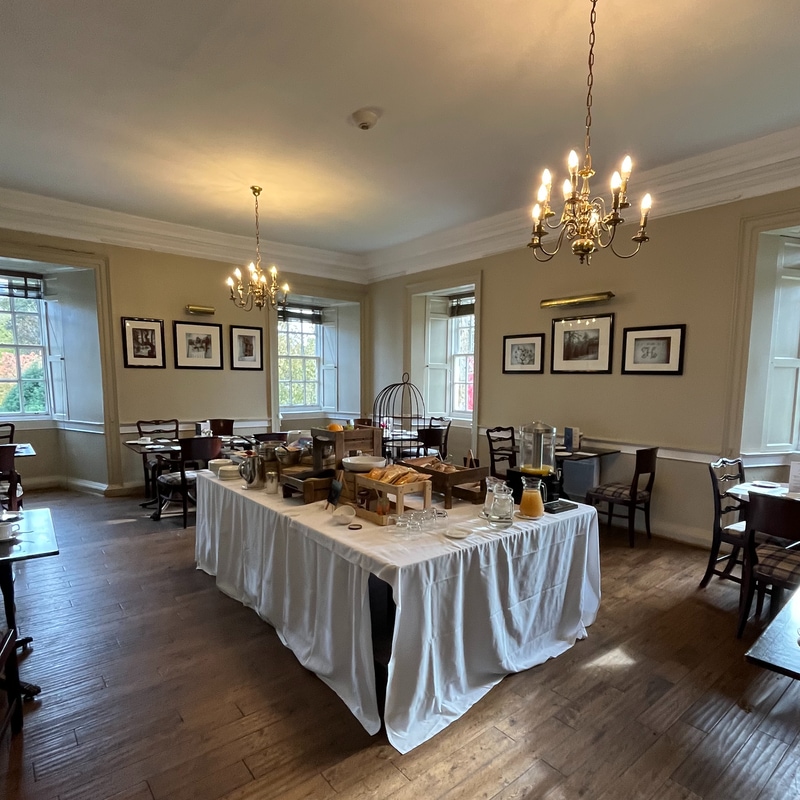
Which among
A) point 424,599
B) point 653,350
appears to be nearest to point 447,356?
point 653,350

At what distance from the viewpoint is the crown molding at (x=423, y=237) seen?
353 centimetres

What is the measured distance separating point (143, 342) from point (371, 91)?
4.12m

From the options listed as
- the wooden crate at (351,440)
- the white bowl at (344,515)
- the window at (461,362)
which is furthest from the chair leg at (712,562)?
the window at (461,362)

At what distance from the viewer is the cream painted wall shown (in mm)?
3779

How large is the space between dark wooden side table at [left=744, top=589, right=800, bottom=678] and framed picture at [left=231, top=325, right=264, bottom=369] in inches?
237

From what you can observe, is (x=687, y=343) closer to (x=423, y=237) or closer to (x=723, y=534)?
(x=723, y=534)

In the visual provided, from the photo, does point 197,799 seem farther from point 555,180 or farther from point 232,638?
point 555,180

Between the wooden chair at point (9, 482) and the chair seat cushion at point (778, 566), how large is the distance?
491 cm

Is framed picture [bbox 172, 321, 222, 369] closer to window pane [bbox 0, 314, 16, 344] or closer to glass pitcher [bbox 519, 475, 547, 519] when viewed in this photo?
window pane [bbox 0, 314, 16, 344]

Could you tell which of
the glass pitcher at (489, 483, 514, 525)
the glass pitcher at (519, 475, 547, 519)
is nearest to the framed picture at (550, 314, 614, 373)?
the glass pitcher at (519, 475, 547, 519)

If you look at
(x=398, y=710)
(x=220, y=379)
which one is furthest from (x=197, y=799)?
(x=220, y=379)

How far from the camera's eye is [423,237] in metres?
6.14

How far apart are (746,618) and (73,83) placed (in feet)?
16.5

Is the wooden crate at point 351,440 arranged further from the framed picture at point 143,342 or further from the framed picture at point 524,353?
the framed picture at point 143,342
